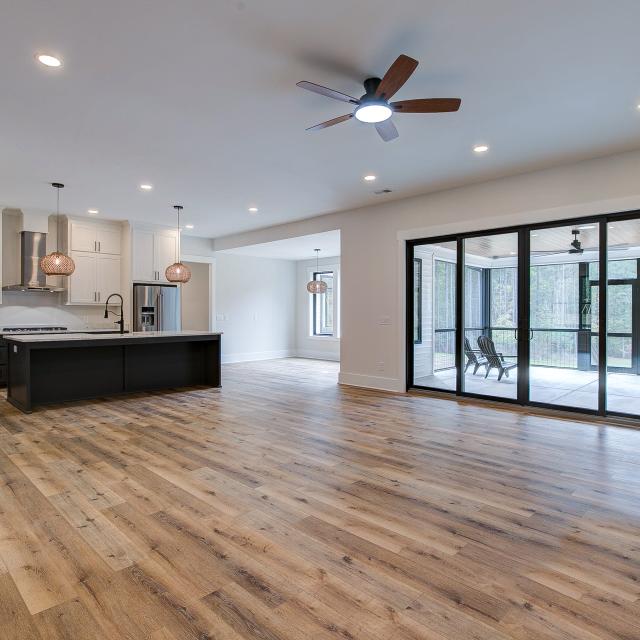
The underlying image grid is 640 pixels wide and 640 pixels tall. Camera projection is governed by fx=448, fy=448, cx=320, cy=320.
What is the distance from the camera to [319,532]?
2383 mm

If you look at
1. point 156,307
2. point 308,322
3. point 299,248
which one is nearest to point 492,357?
point 299,248

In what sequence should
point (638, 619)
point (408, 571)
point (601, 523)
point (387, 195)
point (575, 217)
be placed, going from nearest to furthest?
point (638, 619) < point (408, 571) < point (601, 523) < point (575, 217) < point (387, 195)

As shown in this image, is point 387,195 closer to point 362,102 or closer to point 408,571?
point 362,102

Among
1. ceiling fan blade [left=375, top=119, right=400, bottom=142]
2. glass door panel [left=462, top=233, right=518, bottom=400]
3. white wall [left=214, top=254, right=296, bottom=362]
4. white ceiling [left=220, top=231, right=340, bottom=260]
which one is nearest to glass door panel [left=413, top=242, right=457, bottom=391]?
glass door panel [left=462, top=233, right=518, bottom=400]

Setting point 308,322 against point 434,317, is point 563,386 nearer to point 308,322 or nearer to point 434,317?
point 434,317

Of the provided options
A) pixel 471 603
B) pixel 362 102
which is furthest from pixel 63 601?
pixel 362 102

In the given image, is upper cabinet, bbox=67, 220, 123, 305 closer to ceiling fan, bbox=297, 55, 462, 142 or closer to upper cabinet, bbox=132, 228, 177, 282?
upper cabinet, bbox=132, 228, 177, 282

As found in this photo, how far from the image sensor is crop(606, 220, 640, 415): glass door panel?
480cm

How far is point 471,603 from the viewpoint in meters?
1.81

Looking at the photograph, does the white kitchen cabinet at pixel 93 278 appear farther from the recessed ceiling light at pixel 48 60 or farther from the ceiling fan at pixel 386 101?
the ceiling fan at pixel 386 101

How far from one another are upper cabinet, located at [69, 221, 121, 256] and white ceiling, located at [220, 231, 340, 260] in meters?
2.46

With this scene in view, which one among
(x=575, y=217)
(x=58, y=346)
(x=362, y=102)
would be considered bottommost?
(x=58, y=346)

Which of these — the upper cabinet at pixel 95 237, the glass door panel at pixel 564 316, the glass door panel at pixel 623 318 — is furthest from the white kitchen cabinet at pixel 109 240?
the glass door panel at pixel 623 318

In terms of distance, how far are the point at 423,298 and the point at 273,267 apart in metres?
5.63
